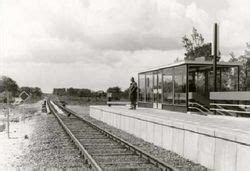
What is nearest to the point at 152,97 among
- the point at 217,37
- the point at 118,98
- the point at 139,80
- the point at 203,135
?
the point at 139,80

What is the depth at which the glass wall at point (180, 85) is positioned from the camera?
19.3 meters

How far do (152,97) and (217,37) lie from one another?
7.40 meters

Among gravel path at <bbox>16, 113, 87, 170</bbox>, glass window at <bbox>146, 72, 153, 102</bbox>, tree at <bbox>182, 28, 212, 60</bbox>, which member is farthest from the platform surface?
tree at <bbox>182, 28, 212, 60</bbox>

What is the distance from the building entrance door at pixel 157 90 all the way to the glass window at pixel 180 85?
2.09 metres

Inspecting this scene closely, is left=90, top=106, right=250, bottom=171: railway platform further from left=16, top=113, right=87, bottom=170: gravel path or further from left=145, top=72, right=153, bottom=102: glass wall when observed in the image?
left=145, top=72, right=153, bottom=102: glass wall

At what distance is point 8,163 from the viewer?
9.66 metres

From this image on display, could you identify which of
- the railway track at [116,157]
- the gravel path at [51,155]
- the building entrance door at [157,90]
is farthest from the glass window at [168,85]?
the gravel path at [51,155]

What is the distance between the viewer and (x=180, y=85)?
64.3 feet

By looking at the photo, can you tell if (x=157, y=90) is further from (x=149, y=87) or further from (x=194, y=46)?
(x=194, y=46)

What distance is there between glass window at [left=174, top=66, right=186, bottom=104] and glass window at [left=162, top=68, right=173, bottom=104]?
48cm

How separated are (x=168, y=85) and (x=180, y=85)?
1412 mm

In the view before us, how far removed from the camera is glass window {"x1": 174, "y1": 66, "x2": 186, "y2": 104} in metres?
19.3

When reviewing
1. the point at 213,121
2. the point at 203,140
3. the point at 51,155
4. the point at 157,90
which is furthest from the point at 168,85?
the point at 203,140

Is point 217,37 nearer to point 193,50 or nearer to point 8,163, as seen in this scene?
point 8,163
